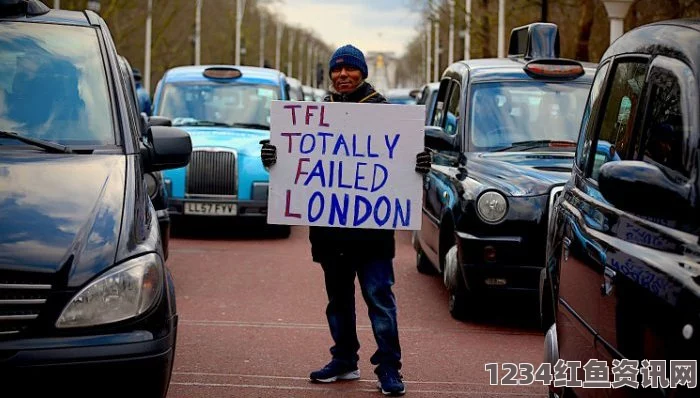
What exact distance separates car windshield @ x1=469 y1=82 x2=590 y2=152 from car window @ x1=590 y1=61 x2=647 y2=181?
5.28 metres

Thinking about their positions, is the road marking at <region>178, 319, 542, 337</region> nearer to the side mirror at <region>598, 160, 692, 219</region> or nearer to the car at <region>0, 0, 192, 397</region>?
the car at <region>0, 0, 192, 397</region>

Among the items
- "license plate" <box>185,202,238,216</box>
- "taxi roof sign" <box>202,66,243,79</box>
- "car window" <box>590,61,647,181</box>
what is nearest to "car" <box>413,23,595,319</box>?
"license plate" <box>185,202,238,216</box>

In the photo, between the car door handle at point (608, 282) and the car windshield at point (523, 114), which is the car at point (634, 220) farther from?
the car windshield at point (523, 114)

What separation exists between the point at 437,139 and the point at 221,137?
643 cm

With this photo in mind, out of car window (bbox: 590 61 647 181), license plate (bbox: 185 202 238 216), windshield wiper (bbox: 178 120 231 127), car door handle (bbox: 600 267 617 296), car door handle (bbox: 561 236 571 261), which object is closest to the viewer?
car door handle (bbox: 600 267 617 296)

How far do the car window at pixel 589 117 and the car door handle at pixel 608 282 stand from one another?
130cm

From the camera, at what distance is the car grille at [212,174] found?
16.1 metres

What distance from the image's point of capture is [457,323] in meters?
10.1

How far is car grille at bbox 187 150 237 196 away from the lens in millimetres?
16078

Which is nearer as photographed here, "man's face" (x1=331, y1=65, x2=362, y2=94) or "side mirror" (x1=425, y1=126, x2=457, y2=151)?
"man's face" (x1=331, y1=65, x2=362, y2=94)

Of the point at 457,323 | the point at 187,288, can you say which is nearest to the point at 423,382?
the point at 457,323

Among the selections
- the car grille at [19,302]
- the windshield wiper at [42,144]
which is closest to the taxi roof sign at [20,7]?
the windshield wiper at [42,144]

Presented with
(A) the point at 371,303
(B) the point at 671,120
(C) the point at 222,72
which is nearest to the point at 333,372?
(A) the point at 371,303

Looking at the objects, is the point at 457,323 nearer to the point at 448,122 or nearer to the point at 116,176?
→ the point at 448,122
